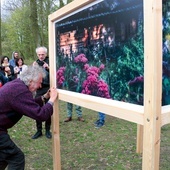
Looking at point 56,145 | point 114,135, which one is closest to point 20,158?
point 56,145

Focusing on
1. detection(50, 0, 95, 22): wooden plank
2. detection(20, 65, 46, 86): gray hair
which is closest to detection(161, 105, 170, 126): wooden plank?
detection(50, 0, 95, 22): wooden plank

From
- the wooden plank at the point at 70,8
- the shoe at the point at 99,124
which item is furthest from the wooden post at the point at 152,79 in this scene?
the shoe at the point at 99,124

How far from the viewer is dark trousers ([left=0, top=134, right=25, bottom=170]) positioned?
2.44 m

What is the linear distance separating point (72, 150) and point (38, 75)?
6.40 ft

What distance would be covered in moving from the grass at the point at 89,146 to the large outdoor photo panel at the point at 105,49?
1.37 metres

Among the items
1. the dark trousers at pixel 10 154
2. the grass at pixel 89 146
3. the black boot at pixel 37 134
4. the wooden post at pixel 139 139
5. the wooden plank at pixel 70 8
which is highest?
the wooden plank at pixel 70 8

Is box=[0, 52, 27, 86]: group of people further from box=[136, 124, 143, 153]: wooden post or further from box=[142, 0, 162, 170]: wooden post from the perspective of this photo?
box=[142, 0, 162, 170]: wooden post

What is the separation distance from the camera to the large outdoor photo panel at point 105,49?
Result: 5.52 ft

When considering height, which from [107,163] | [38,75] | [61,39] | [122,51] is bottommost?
[107,163]

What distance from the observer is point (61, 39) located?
277 centimetres

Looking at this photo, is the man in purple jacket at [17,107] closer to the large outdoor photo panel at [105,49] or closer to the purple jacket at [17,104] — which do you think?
the purple jacket at [17,104]

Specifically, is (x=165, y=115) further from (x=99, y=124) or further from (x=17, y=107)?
(x=99, y=124)

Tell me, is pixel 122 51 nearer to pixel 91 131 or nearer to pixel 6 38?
pixel 91 131

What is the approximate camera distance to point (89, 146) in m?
4.15
